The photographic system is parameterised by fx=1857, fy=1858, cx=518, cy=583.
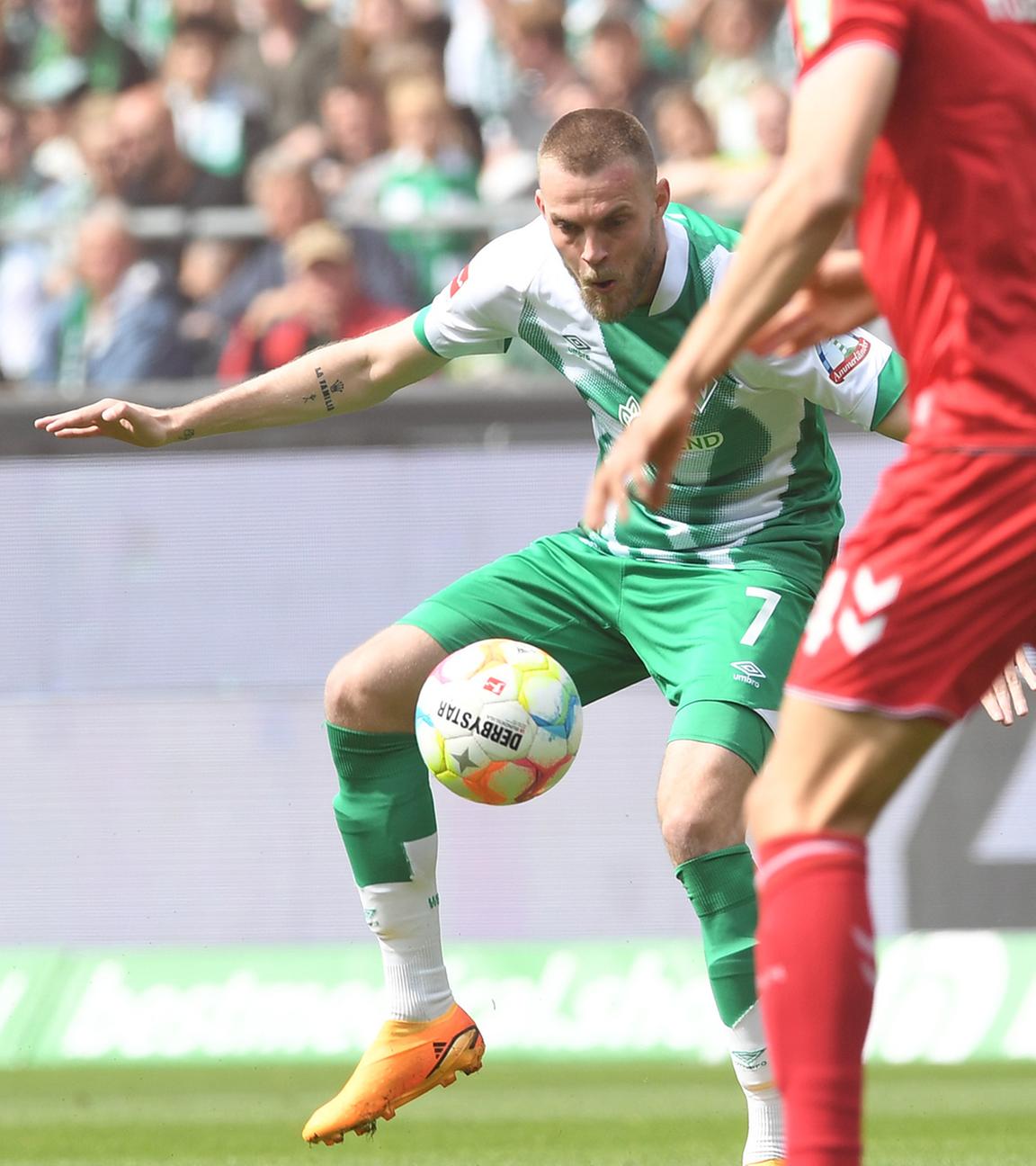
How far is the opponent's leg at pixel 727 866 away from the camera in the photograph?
426 centimetres

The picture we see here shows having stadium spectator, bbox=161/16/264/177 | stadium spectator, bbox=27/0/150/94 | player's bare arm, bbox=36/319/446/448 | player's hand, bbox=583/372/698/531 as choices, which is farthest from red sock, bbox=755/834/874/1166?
stadium spectator, bbox=27/0/150/94

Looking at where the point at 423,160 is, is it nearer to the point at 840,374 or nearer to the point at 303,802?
the point at 303,802

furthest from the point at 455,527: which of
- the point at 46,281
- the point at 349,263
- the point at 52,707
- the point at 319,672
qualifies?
the point at 46,281

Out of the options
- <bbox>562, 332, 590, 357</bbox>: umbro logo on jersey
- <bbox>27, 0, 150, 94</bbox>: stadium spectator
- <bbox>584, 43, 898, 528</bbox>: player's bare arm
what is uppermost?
<bbox>584, 43, 898, 528</bbox>: player's bare arm

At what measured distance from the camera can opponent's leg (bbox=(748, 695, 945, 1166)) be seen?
2.77 metres

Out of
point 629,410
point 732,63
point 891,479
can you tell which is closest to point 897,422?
point 629,410

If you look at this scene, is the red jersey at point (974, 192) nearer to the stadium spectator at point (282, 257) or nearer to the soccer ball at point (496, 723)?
the soccer ball at point (496, 723)

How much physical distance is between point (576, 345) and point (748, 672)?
38.9 inches

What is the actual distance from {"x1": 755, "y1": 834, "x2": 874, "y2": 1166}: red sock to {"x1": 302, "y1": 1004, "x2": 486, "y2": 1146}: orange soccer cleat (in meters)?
2.28

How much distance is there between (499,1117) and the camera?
6.62 m

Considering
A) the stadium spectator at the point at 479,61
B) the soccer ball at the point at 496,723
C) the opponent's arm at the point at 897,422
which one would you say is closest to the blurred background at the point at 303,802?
the opponent's arm at the point at 897,422

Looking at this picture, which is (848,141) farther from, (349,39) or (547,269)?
(349,39)

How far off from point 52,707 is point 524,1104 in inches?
102

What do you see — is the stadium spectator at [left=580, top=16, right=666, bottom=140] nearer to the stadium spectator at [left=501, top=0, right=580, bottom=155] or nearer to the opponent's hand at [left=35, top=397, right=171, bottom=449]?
the stadium spectator at [left=501, top=0, right=580, bottom=155]
